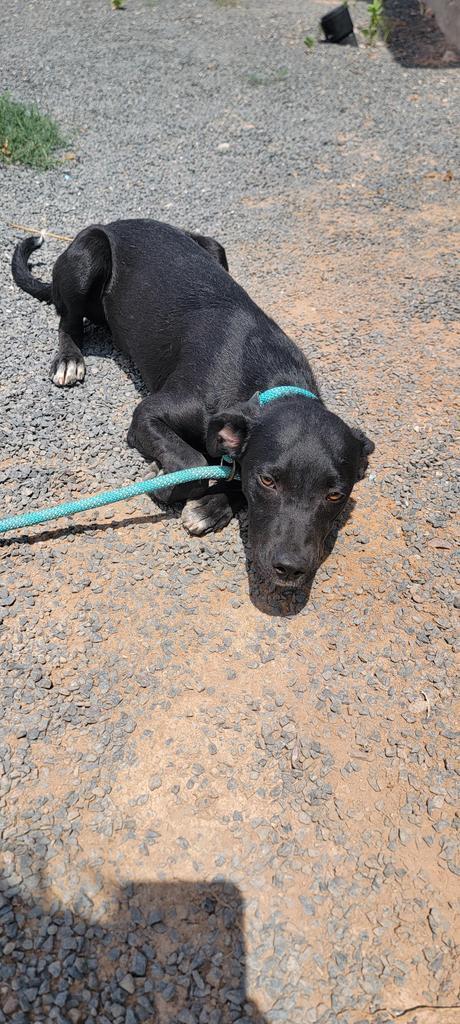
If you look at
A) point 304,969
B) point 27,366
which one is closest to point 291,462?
point 304,969

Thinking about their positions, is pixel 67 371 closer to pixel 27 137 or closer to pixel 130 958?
pixel 130 958

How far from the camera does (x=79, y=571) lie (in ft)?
12.9

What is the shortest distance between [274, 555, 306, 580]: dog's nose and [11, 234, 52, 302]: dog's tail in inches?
145

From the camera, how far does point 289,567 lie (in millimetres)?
3365

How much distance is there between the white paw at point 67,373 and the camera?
5.14 m

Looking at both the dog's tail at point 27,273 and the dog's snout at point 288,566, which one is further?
the dog's tail at point 27,273

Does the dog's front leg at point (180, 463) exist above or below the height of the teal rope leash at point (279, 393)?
below

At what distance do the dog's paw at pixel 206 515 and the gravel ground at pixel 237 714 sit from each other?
0.10 meters

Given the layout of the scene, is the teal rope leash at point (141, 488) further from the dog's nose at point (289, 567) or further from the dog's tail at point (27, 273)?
the dog's tail at point (27, 273)

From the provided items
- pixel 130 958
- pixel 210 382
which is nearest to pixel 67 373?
pixel 210 382

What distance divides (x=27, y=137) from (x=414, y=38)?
24.6ft

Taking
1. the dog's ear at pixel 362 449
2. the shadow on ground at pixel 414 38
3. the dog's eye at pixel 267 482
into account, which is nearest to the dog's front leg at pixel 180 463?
the dog's eye at pixel 267 482

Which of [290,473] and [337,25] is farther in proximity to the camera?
[337,25]

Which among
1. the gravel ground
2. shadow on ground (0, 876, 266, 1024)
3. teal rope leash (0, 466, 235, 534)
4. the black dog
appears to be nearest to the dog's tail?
the black dog
